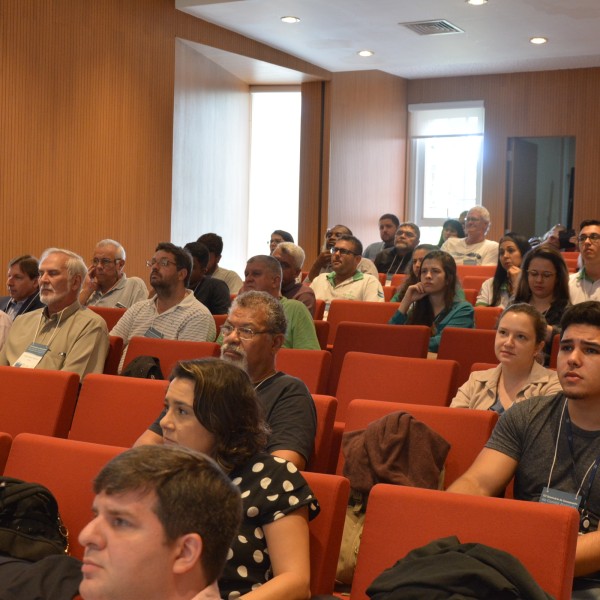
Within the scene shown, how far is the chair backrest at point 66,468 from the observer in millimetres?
2260

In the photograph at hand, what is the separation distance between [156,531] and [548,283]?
11.9 feet

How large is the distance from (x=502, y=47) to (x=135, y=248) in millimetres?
4674

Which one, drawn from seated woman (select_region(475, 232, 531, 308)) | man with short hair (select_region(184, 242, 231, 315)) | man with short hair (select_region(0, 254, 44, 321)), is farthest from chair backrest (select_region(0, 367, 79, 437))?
seated woman (select_region(475, 232, 531, 308))

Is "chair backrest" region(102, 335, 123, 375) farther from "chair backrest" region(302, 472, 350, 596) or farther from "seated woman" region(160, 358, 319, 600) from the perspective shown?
"chair backrest" region(302, 472, 350, 596)

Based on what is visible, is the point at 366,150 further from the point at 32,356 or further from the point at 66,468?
the point at 66,468

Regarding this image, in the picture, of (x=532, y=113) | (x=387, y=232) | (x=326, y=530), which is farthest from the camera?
(x=532, y=113)

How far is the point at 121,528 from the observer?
1.31m

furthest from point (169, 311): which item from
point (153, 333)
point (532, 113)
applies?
point (532, 113)

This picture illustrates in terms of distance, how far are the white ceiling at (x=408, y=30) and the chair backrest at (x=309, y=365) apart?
535 cm

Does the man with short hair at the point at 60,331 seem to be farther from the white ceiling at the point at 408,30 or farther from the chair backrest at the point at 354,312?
the white ceiling at the point at 408,30

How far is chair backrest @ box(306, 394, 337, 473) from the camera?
106 inches

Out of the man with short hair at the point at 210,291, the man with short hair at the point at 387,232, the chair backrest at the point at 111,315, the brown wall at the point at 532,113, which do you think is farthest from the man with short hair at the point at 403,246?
the brown wall at the point at 532,113

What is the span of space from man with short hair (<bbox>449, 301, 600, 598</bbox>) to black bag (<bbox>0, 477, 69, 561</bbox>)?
1.02 meters

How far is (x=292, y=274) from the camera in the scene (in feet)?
19.7
